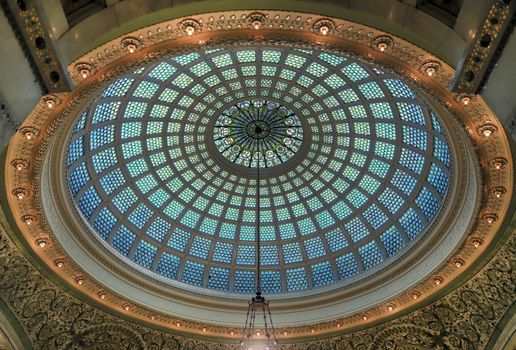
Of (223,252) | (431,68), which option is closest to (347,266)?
(223,252)

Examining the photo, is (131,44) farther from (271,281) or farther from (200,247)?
(271,281)

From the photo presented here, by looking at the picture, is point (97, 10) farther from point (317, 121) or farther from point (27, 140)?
point (317, 121)

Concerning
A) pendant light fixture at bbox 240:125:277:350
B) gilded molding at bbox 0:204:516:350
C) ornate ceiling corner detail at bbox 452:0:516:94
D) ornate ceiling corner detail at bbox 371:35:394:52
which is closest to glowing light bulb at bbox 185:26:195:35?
ornate ceiling corner detail at bbox 371:35:394:52

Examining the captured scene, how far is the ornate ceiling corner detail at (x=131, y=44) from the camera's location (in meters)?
8.78

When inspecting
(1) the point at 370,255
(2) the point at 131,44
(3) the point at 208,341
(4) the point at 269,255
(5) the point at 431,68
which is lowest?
(4) the point at 269,255

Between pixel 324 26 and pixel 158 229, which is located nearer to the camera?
pixel 324 26

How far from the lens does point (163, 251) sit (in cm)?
1878

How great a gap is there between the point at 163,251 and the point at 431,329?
10122mm

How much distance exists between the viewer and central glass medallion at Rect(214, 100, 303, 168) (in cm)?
1783

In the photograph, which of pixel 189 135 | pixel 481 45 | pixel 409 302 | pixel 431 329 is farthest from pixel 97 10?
pixel 431 329

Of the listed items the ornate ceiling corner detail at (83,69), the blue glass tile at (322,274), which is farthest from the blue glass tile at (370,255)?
the ornate ceiling corner detail at (83,69)

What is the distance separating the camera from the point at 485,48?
7758 mm

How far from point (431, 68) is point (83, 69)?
21.3 feet

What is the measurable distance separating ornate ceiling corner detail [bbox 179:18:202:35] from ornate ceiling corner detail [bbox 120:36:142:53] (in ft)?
2.83
